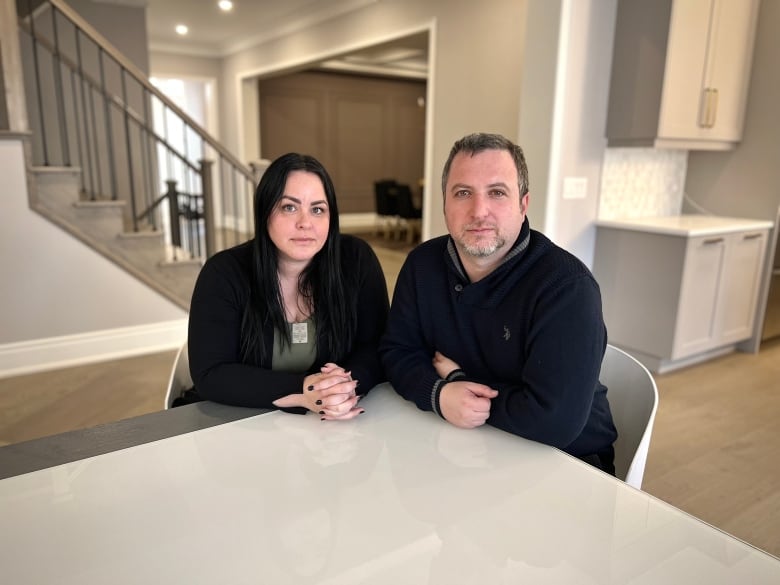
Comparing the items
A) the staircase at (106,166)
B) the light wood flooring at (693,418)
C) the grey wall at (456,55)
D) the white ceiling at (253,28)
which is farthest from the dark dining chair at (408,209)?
the light wood flooring at (693,418)

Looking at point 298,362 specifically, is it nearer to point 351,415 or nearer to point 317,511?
point 351,415

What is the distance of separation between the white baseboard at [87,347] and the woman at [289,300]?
103 inches

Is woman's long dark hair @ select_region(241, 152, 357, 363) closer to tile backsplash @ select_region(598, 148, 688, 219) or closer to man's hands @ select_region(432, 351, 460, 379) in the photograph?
man's hands @ select_region(432, 351, 460, 379)

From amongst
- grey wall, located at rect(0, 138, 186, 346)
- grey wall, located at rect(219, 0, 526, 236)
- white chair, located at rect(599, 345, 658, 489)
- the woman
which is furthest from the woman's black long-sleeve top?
grey wall, located at rect(219, 0, 526, 236)

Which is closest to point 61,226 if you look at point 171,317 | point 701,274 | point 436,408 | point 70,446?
point 171,317

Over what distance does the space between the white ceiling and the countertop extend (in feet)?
9.81

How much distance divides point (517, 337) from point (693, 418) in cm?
225

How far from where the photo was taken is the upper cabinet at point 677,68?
3.46 metres

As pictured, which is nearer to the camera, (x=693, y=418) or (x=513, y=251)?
(x=513, y=251)

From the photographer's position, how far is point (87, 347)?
3766 millimetres

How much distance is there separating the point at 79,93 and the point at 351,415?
20.0 feet

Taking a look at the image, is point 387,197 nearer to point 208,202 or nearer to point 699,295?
point 208,202

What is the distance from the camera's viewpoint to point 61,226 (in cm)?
360

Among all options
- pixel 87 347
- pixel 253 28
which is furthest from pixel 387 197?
pixel 87 347
